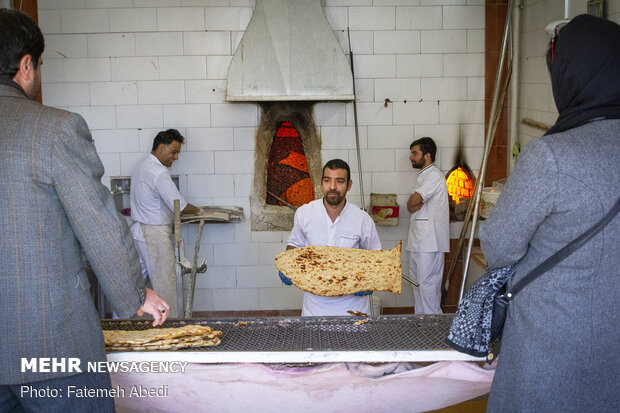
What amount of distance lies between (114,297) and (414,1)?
4019mm

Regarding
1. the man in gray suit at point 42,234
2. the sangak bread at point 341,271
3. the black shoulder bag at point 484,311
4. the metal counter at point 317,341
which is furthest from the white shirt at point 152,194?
the black shoulder bag at point 484,311

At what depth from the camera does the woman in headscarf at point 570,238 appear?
1643mm

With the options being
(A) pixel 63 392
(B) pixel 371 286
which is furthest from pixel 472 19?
(A) pixel 63 392

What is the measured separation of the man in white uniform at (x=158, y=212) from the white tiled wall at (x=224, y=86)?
0.88ft

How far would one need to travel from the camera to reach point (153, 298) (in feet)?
6.76

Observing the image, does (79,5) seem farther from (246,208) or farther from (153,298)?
(153,298)

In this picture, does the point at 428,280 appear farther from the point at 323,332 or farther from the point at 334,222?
the point at 323,332

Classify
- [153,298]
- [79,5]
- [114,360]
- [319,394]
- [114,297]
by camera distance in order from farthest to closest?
[79,5]
[319,394]
[114,360]
[153,298]
[114,297]

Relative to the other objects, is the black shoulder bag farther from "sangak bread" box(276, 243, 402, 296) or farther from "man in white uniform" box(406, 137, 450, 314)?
"man in white uniform" box(406, 137, 450, 314)

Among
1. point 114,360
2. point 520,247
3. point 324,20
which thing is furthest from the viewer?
point 324,20

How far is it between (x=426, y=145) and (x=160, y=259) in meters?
2.36

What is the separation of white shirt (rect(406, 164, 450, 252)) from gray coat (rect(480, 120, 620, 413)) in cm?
315

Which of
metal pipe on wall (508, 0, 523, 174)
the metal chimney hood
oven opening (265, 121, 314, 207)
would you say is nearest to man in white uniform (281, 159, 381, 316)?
the metal chimney hood

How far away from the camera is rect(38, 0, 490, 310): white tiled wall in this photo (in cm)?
505
